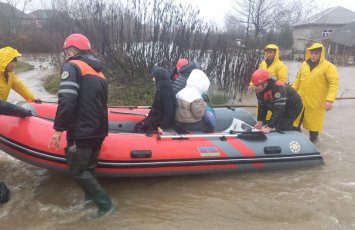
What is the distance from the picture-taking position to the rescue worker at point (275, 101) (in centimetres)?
430

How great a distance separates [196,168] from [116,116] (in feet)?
4.77

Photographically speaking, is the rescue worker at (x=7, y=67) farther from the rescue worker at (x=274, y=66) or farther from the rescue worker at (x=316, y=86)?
the rescue worker at (x=316, y=86)

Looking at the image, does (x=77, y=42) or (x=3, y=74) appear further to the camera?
→ (x=3, y=74)

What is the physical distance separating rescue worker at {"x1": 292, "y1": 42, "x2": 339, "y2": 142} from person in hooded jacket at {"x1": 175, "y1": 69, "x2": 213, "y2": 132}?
1.79 meters

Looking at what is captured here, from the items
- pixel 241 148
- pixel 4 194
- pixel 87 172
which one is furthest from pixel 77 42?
pixel 241 148

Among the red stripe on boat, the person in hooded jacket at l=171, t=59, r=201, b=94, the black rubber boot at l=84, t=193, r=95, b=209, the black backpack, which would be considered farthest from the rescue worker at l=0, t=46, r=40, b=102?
the red stripe on boat

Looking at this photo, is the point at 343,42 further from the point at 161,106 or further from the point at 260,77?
the point at 161,106

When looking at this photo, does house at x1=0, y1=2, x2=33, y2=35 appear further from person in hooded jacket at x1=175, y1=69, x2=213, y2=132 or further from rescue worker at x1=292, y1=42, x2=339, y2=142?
rescue worker at x1=292, y1=42, x2=339, y2=142

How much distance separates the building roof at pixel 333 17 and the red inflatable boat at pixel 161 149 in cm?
3482

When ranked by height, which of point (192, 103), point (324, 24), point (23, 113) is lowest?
point (23, 113)

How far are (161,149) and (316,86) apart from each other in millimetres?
2572

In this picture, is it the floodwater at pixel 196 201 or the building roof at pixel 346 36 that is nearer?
the floodwater at pixel 196 201

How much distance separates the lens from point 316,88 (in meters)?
4.99

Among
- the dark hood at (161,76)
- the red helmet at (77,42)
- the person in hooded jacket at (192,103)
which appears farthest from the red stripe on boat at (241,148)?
the red helmet at (77,42)
